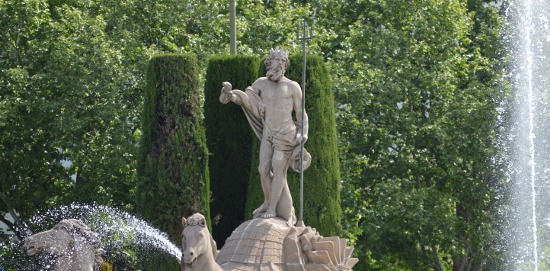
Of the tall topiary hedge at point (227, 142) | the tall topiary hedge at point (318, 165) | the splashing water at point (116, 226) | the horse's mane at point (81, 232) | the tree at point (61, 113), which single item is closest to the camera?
the horse's mane at point (81, 232)

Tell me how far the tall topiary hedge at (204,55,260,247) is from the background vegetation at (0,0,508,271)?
6.58ft

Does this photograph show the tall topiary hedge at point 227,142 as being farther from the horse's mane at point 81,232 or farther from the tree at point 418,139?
the horse's mane at point 81,232

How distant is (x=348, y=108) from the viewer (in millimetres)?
33438

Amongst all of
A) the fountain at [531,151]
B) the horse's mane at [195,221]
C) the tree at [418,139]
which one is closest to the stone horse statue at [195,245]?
the horse's mane at [195,221]

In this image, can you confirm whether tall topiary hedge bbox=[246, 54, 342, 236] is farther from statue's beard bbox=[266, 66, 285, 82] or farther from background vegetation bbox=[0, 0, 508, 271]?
statue's beard bbox=[266, 66, 285, 82]

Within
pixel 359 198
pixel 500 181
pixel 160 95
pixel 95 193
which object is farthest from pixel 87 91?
pixel 500 181

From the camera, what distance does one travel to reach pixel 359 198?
32.3 m

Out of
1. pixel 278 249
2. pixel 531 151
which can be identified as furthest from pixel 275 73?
pixel 531 151

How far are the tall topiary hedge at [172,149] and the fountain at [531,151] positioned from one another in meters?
7.32

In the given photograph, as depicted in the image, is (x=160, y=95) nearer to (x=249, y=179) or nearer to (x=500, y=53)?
(x=249, y=179)

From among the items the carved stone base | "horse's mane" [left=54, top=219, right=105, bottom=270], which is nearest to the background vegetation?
the carved stone base

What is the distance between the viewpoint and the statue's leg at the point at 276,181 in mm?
21375

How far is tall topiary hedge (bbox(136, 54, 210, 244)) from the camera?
1061 inches

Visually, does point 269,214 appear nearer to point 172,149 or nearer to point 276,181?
point 276,181
